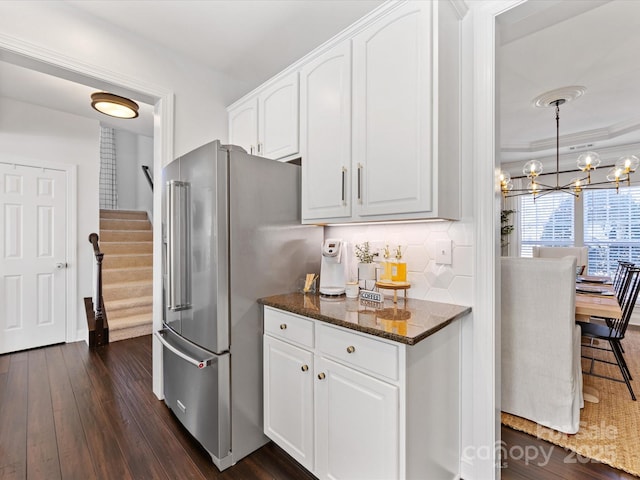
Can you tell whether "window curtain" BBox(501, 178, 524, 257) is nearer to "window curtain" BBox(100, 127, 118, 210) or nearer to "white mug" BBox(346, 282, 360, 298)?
"white mug" BBox(346, 282, 360, 298)

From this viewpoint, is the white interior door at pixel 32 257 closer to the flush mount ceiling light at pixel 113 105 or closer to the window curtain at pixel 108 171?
the flush mount ceiling light at pixel 113 105

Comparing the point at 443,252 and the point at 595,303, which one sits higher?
the point at 443,252

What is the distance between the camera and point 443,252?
1.69 metres

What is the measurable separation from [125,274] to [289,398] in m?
3.86

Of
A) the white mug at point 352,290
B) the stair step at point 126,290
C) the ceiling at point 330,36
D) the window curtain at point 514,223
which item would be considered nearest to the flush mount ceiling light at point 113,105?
the ceiling at point 330,36

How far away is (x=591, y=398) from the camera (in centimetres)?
230

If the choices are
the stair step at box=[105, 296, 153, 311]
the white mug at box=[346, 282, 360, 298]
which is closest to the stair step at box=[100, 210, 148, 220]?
the stair step at box=[105, 296, 153, 311]

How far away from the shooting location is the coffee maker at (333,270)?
1.92 metres

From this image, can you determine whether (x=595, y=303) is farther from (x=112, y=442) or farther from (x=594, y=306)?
(x=112, y=442)

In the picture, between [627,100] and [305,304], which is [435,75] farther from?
[627,100]

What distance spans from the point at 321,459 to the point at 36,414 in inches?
84.2

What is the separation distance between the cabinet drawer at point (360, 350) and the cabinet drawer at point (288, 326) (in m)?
0.08

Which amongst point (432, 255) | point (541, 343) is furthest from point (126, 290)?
point (541, 343)

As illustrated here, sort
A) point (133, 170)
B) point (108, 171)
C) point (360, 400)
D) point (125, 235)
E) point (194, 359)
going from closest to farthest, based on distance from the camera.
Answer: point (360, 400) → point (194, 359) → point (125, 235) → point (108, 171) → point (133, 170)
